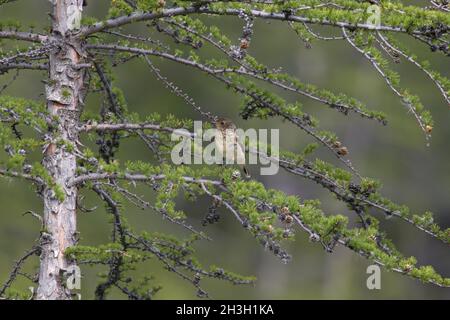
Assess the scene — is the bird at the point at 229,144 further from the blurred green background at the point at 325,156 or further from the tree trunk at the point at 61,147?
the blurred green background at the point at 325,156

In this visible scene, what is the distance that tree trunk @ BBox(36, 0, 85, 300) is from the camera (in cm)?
593

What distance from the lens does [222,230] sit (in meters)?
24.5

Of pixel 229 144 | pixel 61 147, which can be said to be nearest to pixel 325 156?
pixel 229 144

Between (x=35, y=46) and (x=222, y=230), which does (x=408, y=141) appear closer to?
(x=222, y=230)

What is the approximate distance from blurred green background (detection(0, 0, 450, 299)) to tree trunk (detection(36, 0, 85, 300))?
1439 cm

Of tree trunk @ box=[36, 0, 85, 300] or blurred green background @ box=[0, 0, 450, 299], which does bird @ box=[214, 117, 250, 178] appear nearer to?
tree trunk @ box=[36, 0, 85, 300]

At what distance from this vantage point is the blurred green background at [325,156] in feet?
71.3

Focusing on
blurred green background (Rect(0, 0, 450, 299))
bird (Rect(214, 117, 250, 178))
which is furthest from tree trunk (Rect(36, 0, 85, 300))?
blurred green background (Rect(0, 0, 450, 299))

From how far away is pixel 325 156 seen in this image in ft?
71.9

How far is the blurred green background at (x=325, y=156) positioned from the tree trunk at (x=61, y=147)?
14.4 metres

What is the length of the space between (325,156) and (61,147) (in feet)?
54.0

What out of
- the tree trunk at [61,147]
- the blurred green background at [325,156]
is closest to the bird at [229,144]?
the tree trunk at [61,147]

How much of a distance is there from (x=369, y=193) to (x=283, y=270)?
18.0 meters

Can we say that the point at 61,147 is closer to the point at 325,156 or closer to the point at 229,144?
the point at 229,144
